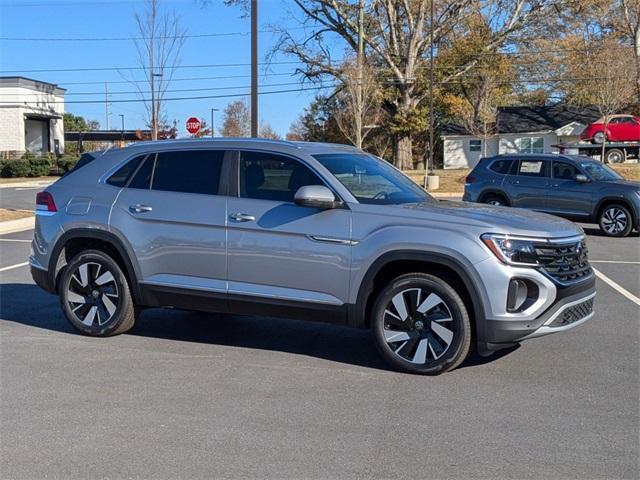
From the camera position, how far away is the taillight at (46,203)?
22.5 ft

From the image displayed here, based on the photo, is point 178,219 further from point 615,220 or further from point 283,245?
point 615,220

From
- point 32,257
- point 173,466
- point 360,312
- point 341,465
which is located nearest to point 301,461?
point 341,465

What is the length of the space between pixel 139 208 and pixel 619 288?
627cm

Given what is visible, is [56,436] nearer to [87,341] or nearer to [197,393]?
[197,393]

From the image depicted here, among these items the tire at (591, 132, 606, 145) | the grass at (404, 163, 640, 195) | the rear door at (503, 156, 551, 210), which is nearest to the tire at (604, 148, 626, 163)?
the tire at (591, 132, 606, 145)

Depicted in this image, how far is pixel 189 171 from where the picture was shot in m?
6.43

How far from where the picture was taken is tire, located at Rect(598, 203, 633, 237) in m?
15.1

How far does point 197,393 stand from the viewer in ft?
16.9

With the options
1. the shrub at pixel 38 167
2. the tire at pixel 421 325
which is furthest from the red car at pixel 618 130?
the tire at pixel 421 325

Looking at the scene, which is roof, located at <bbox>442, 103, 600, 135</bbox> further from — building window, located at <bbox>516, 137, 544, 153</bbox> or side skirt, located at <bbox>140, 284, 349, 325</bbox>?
side skirt, located at <bbox>140, 284, 349, 325</bbox>

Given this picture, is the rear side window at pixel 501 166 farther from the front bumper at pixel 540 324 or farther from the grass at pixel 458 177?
the grass at pixel 458 177

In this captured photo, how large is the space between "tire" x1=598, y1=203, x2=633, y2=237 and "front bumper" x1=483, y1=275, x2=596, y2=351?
417 inches

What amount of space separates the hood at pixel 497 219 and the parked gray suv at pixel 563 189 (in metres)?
10.1

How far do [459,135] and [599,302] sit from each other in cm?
4808
